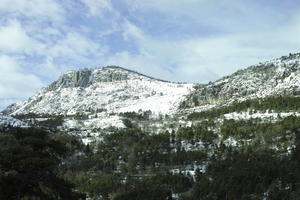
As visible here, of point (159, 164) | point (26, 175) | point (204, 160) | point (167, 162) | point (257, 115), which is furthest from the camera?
point (257, 115)

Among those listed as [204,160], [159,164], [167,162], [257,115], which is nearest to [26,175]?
[204,160]

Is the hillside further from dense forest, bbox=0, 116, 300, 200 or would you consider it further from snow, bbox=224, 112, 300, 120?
snow, bbox=224, 112, 300, 120

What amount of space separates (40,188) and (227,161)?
99.8 m

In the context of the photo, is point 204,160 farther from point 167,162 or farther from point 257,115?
point 257,115

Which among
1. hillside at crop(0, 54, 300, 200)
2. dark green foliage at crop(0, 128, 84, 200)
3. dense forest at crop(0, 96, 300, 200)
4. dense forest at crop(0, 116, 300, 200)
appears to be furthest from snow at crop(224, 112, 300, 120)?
dark green foliage at crop(0, 128, 84, 200)

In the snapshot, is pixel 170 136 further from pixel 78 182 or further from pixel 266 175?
pixel 266 175

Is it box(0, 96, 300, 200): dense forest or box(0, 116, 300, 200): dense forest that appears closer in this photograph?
box(0, 116, 300, 200): dense forest

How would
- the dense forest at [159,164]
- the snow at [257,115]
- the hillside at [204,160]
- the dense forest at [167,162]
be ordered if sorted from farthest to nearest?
the snow at [257,115], the hillside at [204,160], the dense forest at [167,162], the dense forest at [159,164]

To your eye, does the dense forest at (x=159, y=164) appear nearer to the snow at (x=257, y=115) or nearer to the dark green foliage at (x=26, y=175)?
the dark green foliage at (x=26, y=175)

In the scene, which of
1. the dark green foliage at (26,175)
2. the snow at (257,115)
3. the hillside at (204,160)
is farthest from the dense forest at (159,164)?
the snow at (257,115)

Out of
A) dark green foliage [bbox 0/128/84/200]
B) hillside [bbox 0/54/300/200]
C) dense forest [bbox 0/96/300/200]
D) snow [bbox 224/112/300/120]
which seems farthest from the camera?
snow [bbox 224/112/300/120]

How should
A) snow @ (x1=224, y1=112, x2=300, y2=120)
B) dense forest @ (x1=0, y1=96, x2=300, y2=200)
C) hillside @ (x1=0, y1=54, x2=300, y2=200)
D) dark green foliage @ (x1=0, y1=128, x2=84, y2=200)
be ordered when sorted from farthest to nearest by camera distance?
snow @ (x1=224, y1=112, x2=300, y2=120) → hillside @ (x1=0, y1=54, x2=300, y2=200) → dense forest @ (x1=0, y1=96, x2=300, y2=200) → dark green foliage @ (x1=0, y1=128, x2=84, y2=200)

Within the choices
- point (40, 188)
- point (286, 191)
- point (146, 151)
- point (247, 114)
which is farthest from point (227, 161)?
point (40, 188)

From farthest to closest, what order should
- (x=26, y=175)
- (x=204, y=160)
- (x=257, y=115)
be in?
(x=257, y=115) → (x=204, y=160) → (x=26, y=175)
